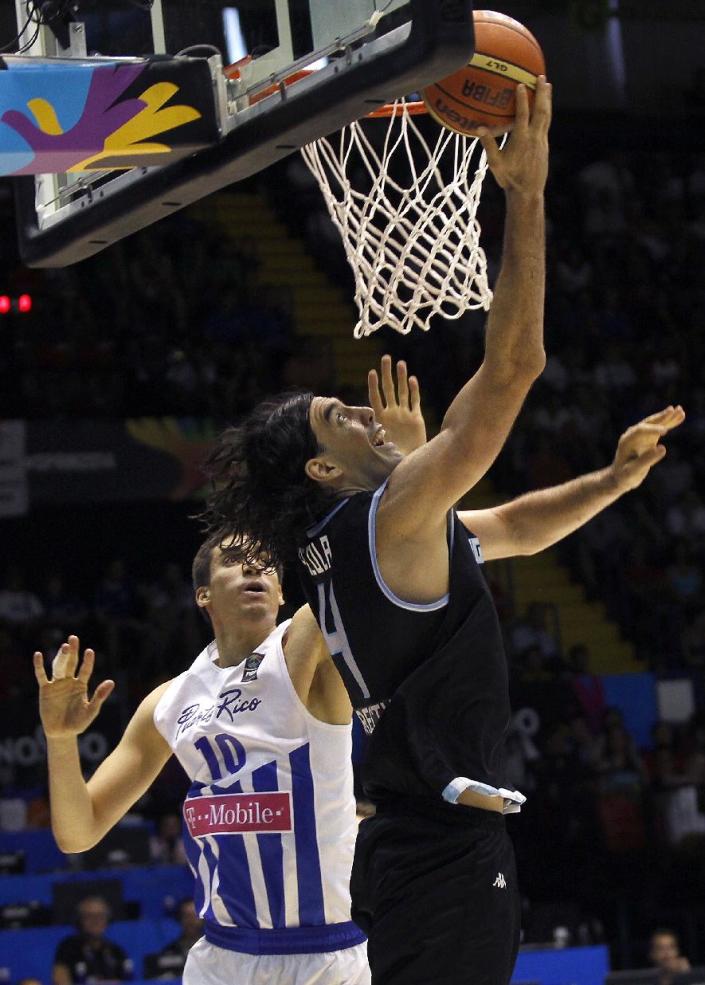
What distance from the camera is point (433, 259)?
4105 millimetres

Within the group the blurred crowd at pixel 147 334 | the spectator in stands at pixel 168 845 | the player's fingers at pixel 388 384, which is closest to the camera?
the player's fingers at pixel 388 384

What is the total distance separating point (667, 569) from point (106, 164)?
9.96 m

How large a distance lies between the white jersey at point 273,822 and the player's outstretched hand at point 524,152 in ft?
4.93

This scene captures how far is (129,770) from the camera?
4.22m

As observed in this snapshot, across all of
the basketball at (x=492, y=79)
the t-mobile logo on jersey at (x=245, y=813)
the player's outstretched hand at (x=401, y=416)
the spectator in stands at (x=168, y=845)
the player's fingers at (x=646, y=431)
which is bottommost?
the spectator in stands at (x=168, y=845)

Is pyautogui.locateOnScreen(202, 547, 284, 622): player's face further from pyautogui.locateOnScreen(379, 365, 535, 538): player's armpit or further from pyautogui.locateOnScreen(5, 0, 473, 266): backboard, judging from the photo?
pyautogui.locateOnScreen(379, 365, 535, 538): player's armpit

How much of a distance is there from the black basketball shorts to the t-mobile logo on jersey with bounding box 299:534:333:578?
1.62 feet

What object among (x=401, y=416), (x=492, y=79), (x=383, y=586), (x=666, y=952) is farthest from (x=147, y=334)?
(x=383, y=586)

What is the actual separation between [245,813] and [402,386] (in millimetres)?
1126

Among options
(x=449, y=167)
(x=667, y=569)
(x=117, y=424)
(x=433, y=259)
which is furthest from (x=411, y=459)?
(x=667, y=569)

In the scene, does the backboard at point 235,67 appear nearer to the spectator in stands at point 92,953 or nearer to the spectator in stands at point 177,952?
the spectator in stands at point 177,952

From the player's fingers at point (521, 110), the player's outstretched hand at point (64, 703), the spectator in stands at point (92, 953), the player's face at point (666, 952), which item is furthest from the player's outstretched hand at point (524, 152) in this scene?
the player's face at point (666, 952)

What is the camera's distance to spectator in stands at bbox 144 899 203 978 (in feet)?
24.4

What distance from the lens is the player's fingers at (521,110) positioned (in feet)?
9.61
